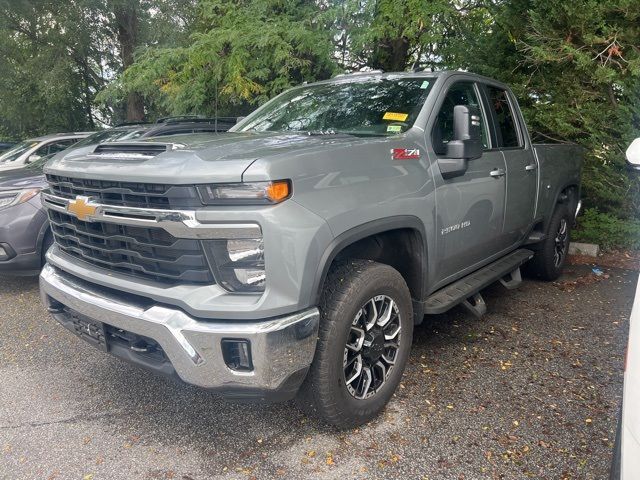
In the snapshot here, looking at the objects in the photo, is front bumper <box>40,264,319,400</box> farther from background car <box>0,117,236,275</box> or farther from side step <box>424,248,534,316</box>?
background car <box>0,117,236,275</box>

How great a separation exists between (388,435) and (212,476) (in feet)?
3.09

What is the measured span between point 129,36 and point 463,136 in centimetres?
1418

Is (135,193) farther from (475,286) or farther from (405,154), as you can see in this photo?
(475,286)

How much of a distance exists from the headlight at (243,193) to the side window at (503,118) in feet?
8.56

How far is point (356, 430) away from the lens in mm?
2775

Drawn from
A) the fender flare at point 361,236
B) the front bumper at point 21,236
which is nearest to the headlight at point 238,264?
the fender flare at point 361,236

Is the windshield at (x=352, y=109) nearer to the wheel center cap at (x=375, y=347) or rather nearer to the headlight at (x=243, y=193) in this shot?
the headlight at (x=243, y=193)

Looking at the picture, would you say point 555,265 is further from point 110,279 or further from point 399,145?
point 110,279

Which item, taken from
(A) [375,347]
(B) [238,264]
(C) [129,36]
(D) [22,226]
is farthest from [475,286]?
(C) [129,36]

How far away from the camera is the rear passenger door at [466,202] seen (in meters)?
3.22

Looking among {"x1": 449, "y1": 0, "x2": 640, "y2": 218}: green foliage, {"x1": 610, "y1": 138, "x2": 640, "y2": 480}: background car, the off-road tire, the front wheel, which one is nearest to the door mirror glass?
the front wheel

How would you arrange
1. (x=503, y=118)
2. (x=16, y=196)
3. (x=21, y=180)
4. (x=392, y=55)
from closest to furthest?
(x=503, y=118) < (x=16, y=196) < (x=21, y=180) < (x=392, y=55)

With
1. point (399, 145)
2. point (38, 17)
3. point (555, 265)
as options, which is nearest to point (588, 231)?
point (555, 265)

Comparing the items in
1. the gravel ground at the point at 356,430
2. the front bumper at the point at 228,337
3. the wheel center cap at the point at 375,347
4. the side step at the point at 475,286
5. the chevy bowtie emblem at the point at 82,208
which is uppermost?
the chevy bowtie emblem at the point at 82,208
